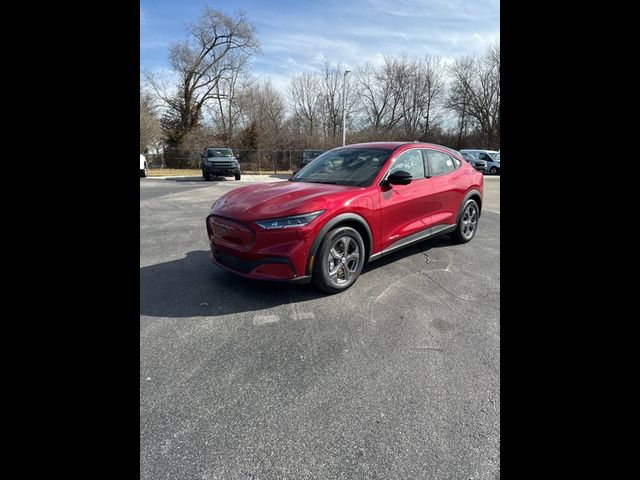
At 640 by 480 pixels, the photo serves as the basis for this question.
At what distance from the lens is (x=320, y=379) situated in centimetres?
231

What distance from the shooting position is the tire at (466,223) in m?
5.53

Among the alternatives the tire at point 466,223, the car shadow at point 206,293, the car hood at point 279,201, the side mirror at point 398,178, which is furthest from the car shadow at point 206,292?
the tire at point 466,223

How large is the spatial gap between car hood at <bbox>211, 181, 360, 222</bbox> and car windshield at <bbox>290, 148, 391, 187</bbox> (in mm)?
285

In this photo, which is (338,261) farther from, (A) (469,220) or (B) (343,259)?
(A) (469,220)

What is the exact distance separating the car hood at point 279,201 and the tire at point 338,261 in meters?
0.36

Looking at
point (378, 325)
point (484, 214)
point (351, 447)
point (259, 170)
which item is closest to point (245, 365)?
point (351, 447)

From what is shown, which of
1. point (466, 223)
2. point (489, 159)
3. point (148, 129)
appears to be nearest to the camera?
point (466, 223)

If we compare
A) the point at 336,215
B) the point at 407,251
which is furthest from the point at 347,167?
the point at 407,251

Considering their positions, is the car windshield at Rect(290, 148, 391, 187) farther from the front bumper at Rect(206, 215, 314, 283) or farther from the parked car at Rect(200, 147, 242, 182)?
the parked car at Rect(200, 147, 242, 182)

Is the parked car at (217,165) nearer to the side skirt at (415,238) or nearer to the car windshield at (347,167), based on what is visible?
the car windshield at (347,167)

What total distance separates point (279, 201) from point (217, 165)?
58.9 ft
